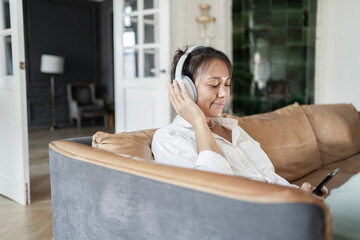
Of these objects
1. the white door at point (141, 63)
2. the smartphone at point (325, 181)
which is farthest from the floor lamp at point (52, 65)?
the smartphone at point (325, 181)

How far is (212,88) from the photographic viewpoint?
1.31m

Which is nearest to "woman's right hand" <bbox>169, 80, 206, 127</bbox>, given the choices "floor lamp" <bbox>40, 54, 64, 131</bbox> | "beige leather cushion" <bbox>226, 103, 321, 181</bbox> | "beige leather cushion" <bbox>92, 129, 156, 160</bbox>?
"beige leather cushion" <bbox>92, 129, 156, 160</bbox>

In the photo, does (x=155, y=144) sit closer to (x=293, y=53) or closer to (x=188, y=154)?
(x=188, y=154)

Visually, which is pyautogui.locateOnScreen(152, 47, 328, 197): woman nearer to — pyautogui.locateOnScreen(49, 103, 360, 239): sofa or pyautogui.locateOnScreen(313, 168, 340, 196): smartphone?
pyautogui.locateOnScreen(313, 168, 340, 196): smartphone

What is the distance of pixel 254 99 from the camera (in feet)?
18.0

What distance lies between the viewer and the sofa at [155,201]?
69 centimetres

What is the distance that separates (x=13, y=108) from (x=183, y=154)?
87.3 inches

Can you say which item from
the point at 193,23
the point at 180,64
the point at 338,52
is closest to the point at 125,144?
the point at 180,64

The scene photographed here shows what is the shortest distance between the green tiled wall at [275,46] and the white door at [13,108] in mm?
3498

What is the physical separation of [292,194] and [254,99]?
4911 mm

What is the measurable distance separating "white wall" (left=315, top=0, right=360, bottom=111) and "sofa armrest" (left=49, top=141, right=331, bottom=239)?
16.0 feet

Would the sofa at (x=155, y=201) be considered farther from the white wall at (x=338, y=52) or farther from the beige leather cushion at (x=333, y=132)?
the white wall at (x=338, y=52)

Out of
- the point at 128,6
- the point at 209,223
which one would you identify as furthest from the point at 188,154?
the point at 128,6

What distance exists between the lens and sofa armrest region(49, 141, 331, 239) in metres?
0.69
